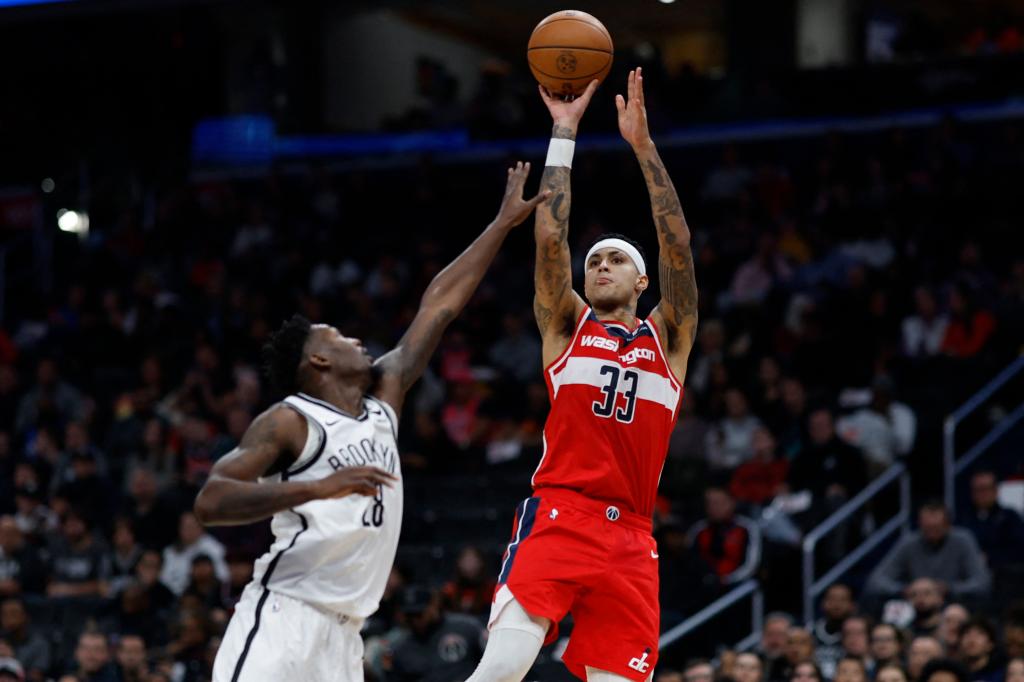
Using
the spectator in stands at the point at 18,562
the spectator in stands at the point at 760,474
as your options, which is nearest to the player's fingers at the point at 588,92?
the spectator in stands at the point at 760,474

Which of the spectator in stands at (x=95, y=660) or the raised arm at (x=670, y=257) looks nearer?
the raised arm at (x=670, y=257)

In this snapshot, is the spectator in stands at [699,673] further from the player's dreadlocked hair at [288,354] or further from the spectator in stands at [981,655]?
the player's dreadlocked hair at [288,354]

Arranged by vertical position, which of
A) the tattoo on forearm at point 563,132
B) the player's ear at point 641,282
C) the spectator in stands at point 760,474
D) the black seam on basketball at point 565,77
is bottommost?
the spectator in stands at point 760,474

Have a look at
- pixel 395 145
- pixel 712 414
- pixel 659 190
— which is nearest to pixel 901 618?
pixel 712 414

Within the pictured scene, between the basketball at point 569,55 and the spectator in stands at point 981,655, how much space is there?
16.3 ft

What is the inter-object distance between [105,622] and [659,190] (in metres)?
8.28

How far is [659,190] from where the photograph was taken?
779 centimetres

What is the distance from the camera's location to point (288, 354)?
6.54m

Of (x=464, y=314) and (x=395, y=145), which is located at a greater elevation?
(x=395, y=145)

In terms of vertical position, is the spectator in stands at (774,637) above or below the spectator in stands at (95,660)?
above

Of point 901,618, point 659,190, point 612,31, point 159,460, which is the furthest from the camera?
point 612,31

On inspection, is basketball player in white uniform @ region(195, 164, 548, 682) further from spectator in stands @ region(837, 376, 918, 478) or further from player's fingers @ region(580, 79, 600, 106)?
spectator in stands @ region(837, 376, 918, 478)

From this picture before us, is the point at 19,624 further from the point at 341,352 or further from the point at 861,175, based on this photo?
the point at 861,175

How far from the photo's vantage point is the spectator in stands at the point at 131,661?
12914mm
